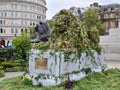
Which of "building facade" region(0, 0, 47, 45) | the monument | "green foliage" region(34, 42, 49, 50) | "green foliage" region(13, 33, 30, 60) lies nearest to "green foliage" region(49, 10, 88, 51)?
the monument

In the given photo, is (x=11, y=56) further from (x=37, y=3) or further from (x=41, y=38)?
(x=37, y=3)

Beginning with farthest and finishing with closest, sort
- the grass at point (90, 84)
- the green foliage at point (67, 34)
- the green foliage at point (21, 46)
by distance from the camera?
the green foliage at point (21, 46) → the green foliage at point (67, 34) → the grass at point (90, 84)

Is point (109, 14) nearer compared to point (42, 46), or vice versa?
point (42, 46)

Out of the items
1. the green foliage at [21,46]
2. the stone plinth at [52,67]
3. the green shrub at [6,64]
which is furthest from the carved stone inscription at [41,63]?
the green foliage at [21,46]

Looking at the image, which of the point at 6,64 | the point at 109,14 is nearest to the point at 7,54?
the point at 6,64

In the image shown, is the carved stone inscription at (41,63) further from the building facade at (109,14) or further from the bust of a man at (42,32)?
the building facade at (109,14)

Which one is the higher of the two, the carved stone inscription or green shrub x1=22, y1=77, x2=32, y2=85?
the carved stone inscription

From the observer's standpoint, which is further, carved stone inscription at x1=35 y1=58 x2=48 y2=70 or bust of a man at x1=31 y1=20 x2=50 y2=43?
bust of a man at x1=31 y1=20 x2=50 y2=43

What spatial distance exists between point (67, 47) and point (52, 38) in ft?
2.71

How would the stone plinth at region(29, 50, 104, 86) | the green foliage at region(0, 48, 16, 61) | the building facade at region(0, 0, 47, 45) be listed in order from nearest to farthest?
1. the stone plinth at region(29, 50, 104, 86)
2. the green foliage at region(0, 48, 16, 61)
3. the building facade at region(0, 0, 47, 45)

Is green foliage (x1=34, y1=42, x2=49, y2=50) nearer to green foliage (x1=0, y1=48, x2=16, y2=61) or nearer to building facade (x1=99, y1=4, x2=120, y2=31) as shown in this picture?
green foliage (x1=0, y1=48, x2=16, y2=61)

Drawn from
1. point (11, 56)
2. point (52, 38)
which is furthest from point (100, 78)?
point (11, 56)

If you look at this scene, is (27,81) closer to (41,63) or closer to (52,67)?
(41,63)

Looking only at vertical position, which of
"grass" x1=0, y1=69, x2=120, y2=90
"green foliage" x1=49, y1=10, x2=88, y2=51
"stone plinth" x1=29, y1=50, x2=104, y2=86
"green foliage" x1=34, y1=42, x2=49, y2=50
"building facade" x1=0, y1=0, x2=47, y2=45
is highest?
"building facade" x1=0, y1=0, x2=47, y2=45
